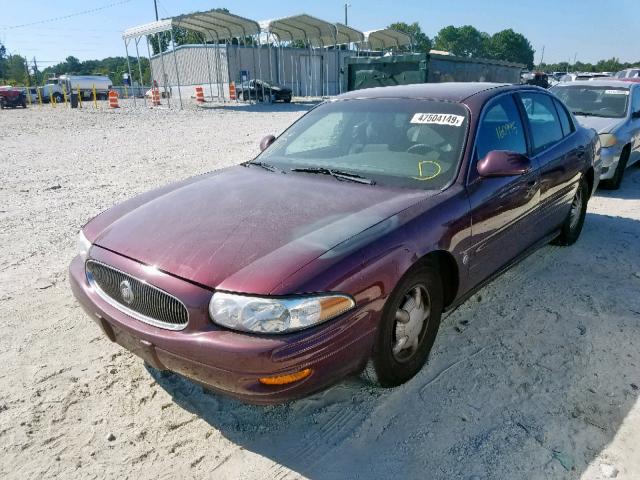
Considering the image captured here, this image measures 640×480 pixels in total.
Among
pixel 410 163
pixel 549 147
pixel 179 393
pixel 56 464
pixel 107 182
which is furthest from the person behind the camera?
A: pixel 107 182

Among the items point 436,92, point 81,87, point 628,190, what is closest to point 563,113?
point 436,92

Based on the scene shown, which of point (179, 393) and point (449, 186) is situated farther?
point (449, 186)

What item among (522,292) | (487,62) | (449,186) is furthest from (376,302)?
(487,62)

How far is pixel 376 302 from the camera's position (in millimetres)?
2252

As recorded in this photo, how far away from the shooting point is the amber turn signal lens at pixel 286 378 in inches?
79.1

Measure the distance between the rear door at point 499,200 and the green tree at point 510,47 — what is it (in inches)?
4890

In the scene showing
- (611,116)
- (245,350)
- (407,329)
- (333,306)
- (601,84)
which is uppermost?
(601,84)

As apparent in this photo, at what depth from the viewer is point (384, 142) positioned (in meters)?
3.29

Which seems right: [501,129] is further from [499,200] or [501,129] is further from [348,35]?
[348,35]

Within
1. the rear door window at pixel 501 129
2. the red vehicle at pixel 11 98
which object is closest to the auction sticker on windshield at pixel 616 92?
the rear door window at pixel 501 129

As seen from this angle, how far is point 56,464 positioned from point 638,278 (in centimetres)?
444

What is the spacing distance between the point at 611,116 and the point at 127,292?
25.8 feet

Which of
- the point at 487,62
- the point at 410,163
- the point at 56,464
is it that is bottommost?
the point at 56,464

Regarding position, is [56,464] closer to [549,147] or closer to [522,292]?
[522,292]
